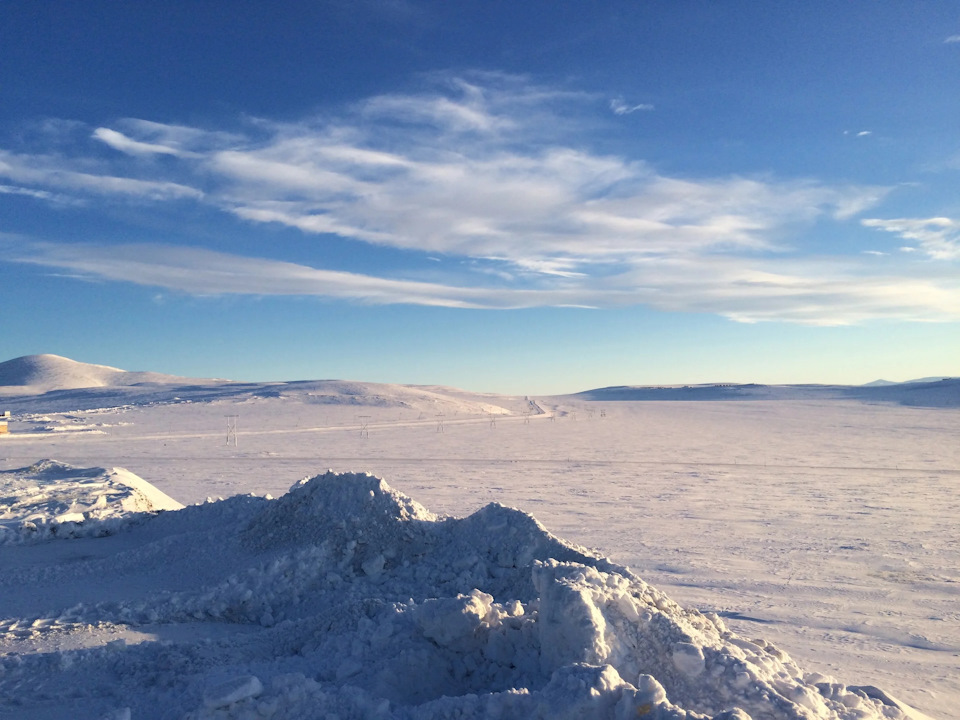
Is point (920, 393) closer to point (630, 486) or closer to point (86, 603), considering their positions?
point (630, 486)

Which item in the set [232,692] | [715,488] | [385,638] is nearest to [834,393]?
[715,488]

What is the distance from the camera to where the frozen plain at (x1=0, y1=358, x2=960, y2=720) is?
19.0ft

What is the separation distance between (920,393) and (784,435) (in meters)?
41.8

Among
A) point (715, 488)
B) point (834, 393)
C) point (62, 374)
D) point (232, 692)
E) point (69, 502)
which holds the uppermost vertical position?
point (62, 374)

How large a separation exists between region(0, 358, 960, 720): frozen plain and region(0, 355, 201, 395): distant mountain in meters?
50.4

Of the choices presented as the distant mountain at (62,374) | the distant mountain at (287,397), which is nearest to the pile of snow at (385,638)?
the distant mountain at (287,397)

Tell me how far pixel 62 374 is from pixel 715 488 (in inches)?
3745

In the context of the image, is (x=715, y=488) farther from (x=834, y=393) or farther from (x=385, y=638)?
(x=834, y=393)

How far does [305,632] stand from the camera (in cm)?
460

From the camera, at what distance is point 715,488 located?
13320 millimetres

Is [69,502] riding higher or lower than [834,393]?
lower

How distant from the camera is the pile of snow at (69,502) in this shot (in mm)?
8273

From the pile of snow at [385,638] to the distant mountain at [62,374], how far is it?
8058cm

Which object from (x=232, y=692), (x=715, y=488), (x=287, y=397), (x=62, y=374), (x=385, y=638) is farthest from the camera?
(x=62, y=374)
